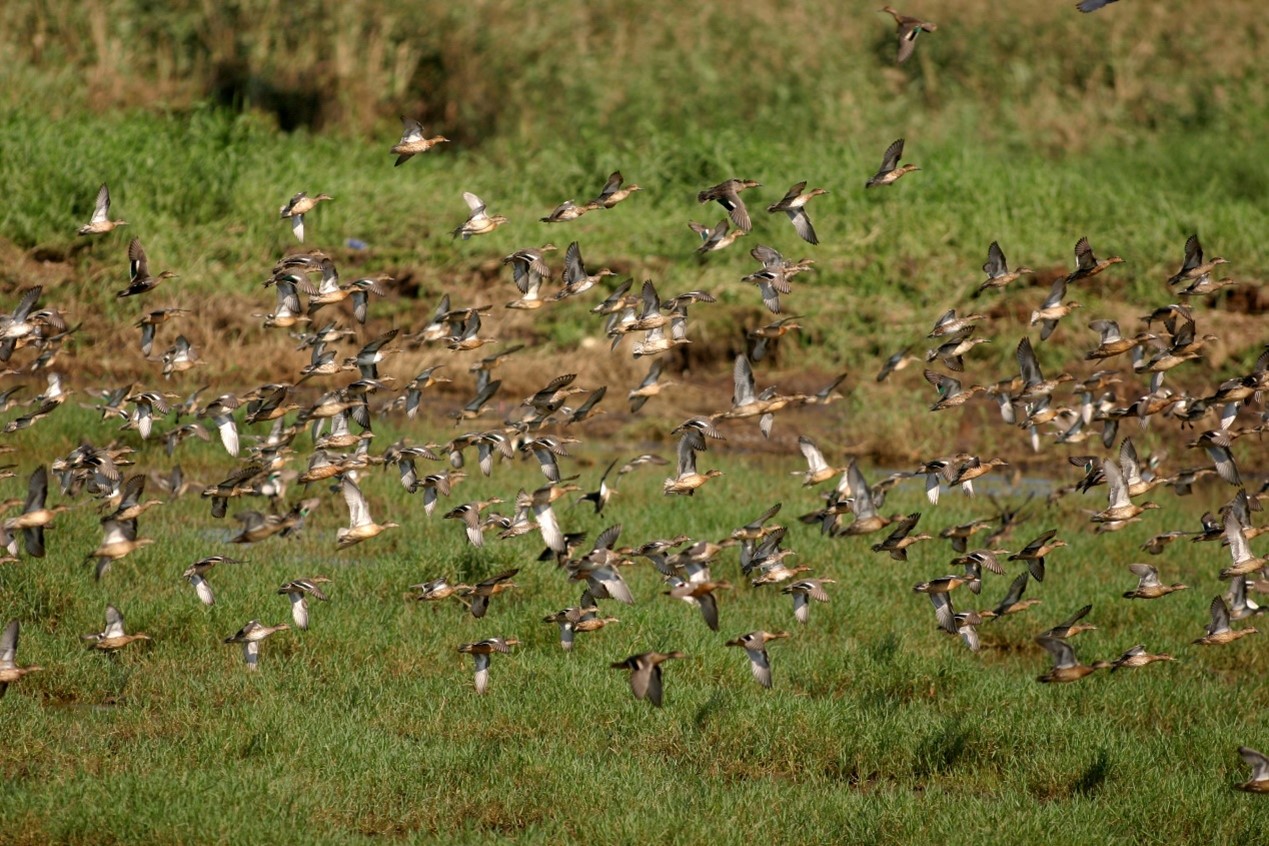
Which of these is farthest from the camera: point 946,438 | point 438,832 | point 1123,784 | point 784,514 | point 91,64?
point 91,64

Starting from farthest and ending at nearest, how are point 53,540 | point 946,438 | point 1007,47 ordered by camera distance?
1. point 1007,47
2. point 946,438
3. point 53,540

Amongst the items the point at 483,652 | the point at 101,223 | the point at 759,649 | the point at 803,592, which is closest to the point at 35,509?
the point at 101,223

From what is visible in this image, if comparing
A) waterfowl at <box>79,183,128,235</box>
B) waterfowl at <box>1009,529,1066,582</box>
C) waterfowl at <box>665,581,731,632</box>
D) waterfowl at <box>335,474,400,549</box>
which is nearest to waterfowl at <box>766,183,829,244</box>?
waterfowl at <box>1009,529,1066,582</box>

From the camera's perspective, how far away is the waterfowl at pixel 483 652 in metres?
8.26

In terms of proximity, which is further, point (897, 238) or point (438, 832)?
point (897, 238)

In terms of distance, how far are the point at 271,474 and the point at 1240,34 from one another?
759 inches

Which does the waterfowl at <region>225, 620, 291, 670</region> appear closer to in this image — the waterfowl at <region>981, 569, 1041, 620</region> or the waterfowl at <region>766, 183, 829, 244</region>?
the waterfowl at <region>766, 183, 829, 244</region>

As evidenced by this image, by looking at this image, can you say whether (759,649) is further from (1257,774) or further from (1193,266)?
(1193,266)

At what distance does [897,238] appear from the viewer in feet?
58.6

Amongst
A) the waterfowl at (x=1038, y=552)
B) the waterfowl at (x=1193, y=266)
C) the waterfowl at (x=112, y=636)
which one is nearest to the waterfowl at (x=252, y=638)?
the waterfowl at (x=112, y=636)

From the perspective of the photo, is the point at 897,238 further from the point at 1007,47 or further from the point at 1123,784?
the point at 1123,784

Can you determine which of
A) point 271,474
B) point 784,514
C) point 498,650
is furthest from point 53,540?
point 784,514

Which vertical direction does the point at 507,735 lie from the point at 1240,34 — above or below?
above

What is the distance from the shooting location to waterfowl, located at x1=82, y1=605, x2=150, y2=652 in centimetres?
827
